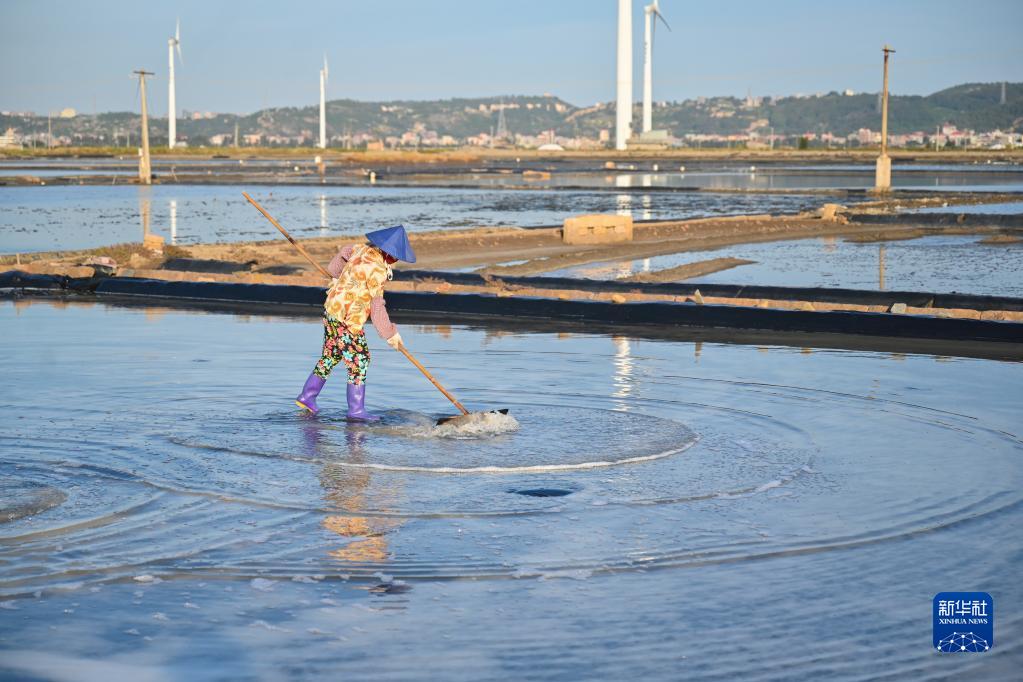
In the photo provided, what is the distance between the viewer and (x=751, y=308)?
1577cm

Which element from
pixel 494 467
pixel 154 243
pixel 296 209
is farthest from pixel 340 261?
pixel 296 209

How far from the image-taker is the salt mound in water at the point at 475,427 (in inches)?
378

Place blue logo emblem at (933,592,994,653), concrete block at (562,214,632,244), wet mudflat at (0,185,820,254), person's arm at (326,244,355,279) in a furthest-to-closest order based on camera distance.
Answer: wet mudflat at (0,185,820,254), concrete block at (562,214,632,244), person's arm at (326,244,355,279), blue logo emblem at (933,592,994,653)

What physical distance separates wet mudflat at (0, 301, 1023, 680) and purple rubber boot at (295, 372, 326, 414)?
13cm

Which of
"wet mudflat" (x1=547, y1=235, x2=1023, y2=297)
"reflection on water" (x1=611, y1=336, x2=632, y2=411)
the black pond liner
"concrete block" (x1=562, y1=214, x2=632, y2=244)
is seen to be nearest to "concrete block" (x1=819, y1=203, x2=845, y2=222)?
"wet mudflat" (x1=547, y1=235, x2=1023, y2=297)

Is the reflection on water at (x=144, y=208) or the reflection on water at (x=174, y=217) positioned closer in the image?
the reflection on water at (x=174, y=217)

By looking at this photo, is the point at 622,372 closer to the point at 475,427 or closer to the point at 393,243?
the point at 475,427

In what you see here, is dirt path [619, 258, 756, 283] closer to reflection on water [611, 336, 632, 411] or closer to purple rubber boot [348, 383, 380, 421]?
reflection on water [611, 336, 632, 411]

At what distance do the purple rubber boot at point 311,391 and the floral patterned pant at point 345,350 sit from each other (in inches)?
1.9

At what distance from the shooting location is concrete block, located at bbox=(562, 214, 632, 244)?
30.2 meters

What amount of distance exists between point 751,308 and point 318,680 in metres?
11.4

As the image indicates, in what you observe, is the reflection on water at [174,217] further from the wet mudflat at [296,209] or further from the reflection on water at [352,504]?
the reflection on water at [352,504]

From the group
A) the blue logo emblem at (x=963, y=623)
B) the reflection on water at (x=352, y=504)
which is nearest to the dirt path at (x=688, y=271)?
the reflection on water at (x=352, y=504)

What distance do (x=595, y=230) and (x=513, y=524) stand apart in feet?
77.4
